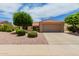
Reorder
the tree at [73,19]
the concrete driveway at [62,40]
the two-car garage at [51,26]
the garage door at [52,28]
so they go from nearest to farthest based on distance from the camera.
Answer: the concrete driveway at [62,40]
the tree at [73,19]
the garage door at [52,28]
the two-car garage at [51,26]

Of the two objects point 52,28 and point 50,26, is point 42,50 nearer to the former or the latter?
point 52,28

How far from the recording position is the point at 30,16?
27.7m

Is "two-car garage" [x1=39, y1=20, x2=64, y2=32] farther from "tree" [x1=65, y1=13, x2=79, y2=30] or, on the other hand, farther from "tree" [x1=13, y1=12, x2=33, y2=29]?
"tree" [x1=13, y1=12, x2=33, y2=29]

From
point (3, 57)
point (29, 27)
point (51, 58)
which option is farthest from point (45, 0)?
point (29, 27)

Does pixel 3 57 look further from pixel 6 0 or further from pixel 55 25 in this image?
pixel 55 25

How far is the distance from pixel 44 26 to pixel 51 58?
23394mm

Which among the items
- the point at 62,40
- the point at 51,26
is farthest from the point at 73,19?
the point at 62,40

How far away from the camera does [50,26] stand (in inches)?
1303

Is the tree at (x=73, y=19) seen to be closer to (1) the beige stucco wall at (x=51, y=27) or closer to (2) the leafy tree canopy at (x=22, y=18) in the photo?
(1) the beige stucco wall at (x=51, y=27)

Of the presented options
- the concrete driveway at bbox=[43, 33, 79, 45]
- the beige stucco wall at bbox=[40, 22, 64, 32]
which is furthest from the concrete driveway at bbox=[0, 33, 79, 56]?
the beige stucco wall at bbox=[40, 22, 64, 32]

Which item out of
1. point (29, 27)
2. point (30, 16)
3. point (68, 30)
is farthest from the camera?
point (68, 30)

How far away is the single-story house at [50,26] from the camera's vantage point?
32.6m

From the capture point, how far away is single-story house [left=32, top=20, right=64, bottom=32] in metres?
32.6

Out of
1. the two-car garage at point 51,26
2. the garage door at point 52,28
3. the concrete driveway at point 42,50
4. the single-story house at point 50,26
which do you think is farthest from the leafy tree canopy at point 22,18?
the concrete driveway at point 42,50
